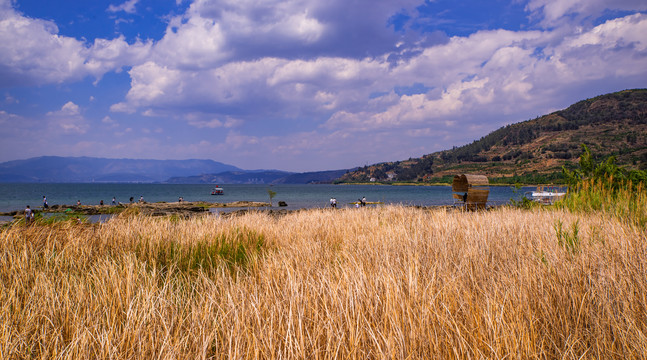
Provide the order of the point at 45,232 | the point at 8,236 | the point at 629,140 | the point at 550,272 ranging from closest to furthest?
the point at 550,272
the point at 8,236
the point at 45,232
the point at 629,140

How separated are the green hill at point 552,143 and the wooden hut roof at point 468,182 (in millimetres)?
84915

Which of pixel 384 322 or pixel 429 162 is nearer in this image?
pixel 384 322

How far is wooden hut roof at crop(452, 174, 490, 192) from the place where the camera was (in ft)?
39.9

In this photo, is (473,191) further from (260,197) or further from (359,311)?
(260,197)

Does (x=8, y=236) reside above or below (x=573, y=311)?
above

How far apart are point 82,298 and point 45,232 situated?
149 inches

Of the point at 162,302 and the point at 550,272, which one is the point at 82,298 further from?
the point at 550,272

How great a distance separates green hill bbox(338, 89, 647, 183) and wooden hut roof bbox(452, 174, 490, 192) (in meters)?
84.9

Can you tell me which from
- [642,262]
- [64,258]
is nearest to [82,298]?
[64,258]

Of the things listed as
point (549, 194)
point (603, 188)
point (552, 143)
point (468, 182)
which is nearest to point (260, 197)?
point (468, 182)

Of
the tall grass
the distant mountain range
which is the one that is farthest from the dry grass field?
the distant mountain range

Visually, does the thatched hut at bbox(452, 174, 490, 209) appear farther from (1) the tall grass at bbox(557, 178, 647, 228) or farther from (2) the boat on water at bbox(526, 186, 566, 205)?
(1) the tall grass at bbox(557, 178, 647, 228)

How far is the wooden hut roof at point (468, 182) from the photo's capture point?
12.1 metres

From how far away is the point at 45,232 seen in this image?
558 centimetres
